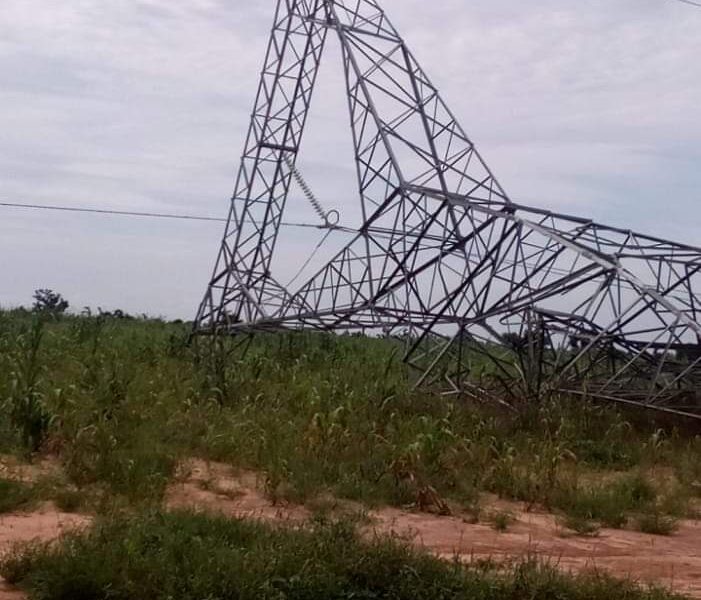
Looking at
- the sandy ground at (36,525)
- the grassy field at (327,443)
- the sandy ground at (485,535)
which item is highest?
the grassy field at (327,443)

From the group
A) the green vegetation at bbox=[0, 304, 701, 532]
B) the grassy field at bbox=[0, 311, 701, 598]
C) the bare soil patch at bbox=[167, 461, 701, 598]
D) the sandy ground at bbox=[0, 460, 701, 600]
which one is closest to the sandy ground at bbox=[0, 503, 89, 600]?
the sandy ground at bbox=[0, 460, 701, 600]

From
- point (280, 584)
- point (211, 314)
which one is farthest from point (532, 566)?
point (211, 314)

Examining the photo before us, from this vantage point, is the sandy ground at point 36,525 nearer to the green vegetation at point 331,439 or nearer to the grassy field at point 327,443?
the grassy field at point 327,443

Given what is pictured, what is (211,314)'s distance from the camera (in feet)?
66.7

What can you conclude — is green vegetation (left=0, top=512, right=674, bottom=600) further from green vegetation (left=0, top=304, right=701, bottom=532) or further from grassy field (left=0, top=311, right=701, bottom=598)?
green vegetation (left=0, top=304, right=701, bottom=532)

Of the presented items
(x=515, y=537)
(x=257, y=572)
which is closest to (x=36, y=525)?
(x=257, y=572)

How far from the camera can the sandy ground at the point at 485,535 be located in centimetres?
789

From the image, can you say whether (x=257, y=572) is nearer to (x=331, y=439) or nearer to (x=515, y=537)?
(x=515, y=537)

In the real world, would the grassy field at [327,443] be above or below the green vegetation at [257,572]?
above

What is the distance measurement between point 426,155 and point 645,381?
514cm

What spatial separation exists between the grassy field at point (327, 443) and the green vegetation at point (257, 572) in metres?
0.07

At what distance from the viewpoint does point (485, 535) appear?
8.94m

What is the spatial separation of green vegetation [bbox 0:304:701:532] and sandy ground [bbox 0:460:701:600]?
0.25 meters

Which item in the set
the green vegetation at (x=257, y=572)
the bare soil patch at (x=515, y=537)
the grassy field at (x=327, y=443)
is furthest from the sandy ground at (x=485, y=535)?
the green vegetation at (x=257, y=572)
